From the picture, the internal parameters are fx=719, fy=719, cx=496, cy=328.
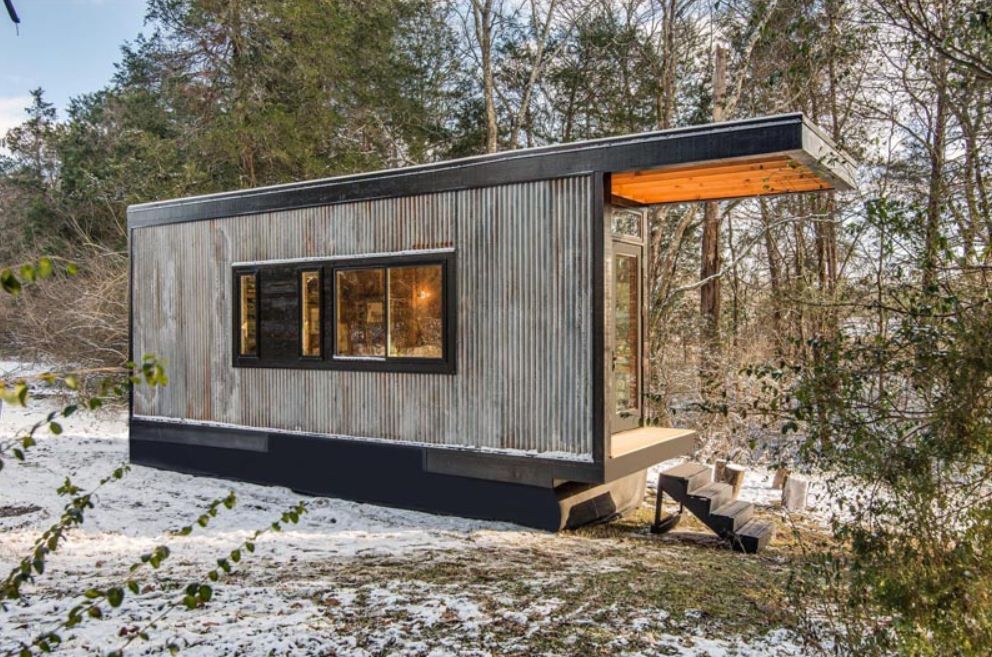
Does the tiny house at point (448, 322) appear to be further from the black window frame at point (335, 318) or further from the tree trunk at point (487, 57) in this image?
the tree trunk at point (487, 57)

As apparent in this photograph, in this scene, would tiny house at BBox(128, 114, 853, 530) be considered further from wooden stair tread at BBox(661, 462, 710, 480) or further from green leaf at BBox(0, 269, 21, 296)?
green leaf at BBox(0, 269, 21, 296)

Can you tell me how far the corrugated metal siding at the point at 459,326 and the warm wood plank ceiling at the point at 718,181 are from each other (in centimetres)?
74

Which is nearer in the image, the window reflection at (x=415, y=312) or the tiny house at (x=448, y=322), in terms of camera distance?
the tiny house at (x=448, y=322)

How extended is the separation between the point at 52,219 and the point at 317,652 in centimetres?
1778

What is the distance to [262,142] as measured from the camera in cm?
1320

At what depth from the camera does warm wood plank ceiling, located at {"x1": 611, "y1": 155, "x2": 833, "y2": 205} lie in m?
5.44

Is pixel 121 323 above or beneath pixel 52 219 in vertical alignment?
beneath

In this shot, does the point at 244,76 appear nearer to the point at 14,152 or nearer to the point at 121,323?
the point at 121,323

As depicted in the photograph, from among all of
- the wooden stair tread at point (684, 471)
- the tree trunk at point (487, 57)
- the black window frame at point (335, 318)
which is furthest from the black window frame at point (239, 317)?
the tree trunk at point (487, 57)

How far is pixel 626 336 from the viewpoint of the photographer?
672 centimetres

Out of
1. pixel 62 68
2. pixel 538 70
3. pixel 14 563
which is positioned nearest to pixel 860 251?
pixel 538 70

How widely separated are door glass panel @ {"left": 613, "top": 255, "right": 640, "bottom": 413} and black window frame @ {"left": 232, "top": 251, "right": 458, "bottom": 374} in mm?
1460

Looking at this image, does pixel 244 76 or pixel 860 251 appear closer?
pixel 860 251

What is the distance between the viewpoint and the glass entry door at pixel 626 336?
6.46m
